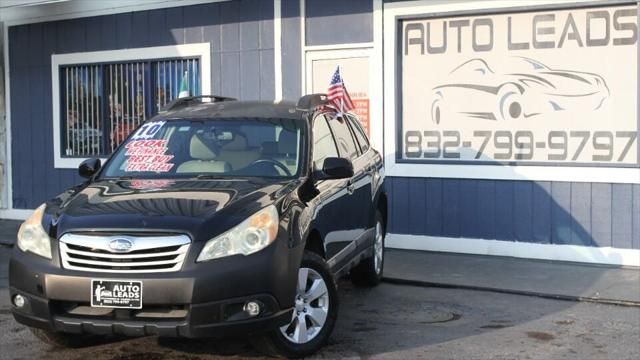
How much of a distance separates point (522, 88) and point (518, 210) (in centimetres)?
147

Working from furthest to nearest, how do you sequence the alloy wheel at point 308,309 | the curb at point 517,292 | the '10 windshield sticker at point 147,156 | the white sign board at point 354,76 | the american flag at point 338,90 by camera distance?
the white sign board at point 354,76 < the american flag at point 338,90 < the curb at point 517,292 < the '10 windshield sticker at point 147,156 < the alloy wheel at point 308,309

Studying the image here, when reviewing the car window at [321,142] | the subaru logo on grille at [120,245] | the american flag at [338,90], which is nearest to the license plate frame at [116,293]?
the subaru logo on grille at [120,245]

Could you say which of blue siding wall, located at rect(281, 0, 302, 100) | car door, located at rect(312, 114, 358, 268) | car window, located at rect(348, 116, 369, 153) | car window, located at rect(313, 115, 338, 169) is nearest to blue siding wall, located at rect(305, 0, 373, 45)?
blue siding wall, located at rect(281, 0, 302, 100)

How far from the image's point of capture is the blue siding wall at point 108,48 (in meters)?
11.6

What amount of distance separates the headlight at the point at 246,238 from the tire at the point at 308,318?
0.44 meters

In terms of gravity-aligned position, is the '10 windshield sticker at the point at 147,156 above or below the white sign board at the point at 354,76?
below

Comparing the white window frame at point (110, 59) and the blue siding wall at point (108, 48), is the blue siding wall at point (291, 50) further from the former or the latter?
the white window frame at point (110, 59)

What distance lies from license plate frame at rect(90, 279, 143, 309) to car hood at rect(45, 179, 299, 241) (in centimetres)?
33

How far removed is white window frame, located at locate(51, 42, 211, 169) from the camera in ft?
39.3

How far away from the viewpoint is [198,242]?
5.02 metres

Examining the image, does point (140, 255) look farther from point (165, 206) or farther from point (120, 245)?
point (165, 206)

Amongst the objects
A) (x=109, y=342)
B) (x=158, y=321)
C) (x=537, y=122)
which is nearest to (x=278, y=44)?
(x=537, y=122)

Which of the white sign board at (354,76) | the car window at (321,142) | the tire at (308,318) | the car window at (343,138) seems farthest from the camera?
the white sign board at (354,76)

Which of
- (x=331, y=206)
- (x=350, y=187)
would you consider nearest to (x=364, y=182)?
(x=350, y=187)
